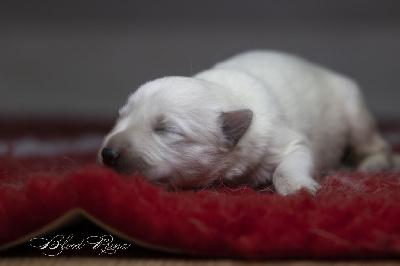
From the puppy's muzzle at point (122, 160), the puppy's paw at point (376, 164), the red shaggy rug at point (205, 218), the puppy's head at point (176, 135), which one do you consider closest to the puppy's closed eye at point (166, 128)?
the puppy's head at point (176, 135)

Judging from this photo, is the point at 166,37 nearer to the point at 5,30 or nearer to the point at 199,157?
the point at 5,30

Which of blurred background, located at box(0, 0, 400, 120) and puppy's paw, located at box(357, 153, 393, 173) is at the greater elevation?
blurred background, located at box(0, 0, 400, 120)

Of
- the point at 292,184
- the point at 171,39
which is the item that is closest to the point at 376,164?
the point at 292,184

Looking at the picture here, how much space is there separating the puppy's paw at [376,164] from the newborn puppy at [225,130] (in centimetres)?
24

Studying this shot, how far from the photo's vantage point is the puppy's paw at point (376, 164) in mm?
2801

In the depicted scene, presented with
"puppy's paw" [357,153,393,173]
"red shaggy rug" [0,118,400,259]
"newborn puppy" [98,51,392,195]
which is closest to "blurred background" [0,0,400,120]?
"puppy's paw" [357,153,393,173]

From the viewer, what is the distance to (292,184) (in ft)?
6.68

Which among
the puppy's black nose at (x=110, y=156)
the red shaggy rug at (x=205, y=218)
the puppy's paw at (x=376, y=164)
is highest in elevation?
the puppy's black nose at (x=110, y=156)

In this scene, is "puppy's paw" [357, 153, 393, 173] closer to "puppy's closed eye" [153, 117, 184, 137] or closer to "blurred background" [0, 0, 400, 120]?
"puppy's closed eye" [153, 117, 184, 137]

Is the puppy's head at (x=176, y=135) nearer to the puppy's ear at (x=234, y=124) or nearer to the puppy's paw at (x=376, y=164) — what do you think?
the puppy's ear at (x=234, y=124)

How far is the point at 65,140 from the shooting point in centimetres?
378

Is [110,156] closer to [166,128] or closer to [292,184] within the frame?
[166,128]

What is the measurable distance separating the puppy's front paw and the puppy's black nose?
22.8 inches

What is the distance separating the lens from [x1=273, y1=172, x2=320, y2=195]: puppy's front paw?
1.99 m
